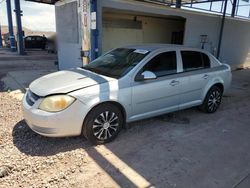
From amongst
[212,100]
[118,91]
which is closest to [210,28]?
[212,100]

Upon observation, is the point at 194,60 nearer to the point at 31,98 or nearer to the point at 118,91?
the point at 118,91

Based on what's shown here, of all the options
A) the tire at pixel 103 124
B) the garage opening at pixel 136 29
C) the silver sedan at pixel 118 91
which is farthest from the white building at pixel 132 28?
the tire at pixel 103 124

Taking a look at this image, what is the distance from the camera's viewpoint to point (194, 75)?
14.9ft

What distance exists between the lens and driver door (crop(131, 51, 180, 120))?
378 centimetres

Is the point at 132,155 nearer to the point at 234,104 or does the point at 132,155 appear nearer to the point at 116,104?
the point at 116,104

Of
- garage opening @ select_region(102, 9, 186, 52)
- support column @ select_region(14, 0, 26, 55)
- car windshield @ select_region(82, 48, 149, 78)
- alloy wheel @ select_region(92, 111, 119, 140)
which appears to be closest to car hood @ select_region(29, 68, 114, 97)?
car windshield @ select_region(82, 48, 149, 78)

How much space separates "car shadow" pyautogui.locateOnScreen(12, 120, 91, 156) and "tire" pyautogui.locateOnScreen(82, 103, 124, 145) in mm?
235

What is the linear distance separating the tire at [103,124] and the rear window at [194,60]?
1.78m

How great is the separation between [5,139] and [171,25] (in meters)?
11.1

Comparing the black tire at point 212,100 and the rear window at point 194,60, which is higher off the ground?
the rear window at point 194,60

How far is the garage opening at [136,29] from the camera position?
34.4ft

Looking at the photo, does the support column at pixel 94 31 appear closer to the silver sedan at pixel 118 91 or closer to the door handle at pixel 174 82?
the silver sedan at pixel 118 91

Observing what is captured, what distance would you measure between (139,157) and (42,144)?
60.1 inches

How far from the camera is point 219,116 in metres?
5.04
